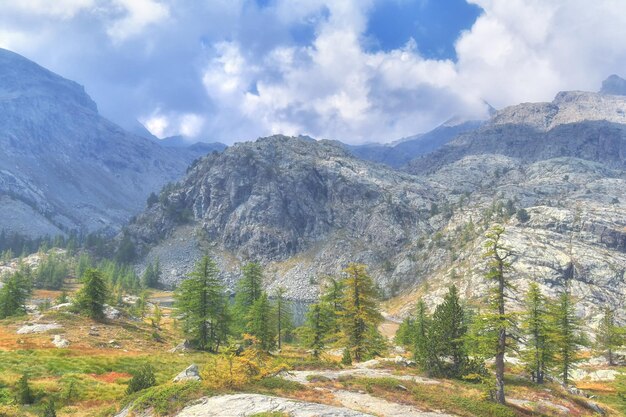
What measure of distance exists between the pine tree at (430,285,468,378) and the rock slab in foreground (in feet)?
58.4

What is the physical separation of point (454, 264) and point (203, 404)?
184561mm

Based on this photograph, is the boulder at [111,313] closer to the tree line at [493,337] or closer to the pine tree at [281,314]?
the pine tree at [281,314]

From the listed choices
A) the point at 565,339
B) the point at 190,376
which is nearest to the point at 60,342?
the point at 190,376

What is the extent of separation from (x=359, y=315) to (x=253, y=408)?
29.5m

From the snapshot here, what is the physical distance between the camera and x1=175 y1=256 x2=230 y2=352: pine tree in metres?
57.9

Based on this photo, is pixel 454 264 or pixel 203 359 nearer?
pixel 203 359

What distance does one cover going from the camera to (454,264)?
189 metres

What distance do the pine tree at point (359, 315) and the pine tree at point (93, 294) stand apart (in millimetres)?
35137

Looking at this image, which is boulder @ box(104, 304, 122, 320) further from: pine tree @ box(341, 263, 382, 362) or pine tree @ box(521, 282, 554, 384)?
pine tree @ box(521, 282, 554, 384)

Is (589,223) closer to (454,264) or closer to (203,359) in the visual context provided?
(454,264)

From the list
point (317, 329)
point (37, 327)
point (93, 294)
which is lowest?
point (317, 329)

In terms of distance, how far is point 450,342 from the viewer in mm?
35094

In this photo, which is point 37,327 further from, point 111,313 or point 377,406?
point 377,406

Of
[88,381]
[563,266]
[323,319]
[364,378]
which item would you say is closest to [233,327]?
[323,319]
